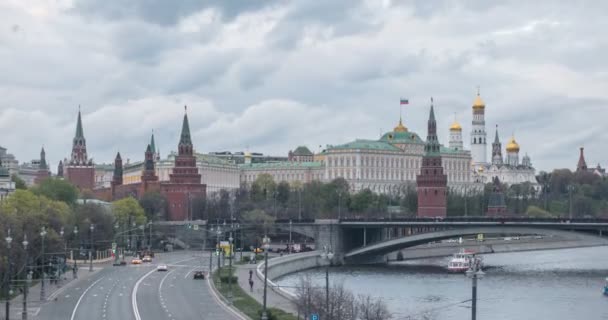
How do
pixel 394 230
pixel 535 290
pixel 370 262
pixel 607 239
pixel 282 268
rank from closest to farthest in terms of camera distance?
pixel 535 290 → pixel 282 268 → pixel 607 239 → pixel 370 262 → pixel 394 230

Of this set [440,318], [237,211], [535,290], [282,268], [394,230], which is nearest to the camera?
[440,318]

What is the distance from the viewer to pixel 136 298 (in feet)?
244

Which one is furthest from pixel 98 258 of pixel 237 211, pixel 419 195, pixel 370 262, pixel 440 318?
pixel 419 195

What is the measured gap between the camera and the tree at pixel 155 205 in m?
178

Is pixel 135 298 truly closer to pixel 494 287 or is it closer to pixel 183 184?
pixel 494 287

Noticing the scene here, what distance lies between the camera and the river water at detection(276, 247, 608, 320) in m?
81.4

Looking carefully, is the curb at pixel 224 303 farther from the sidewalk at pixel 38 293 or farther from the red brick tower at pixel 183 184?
the red brick tower at pixel 183 184

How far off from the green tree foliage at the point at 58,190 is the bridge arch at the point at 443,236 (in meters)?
34.6

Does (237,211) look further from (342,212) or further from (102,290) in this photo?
(102,290)

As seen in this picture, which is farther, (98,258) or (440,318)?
(98,258)

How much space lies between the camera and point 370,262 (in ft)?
463

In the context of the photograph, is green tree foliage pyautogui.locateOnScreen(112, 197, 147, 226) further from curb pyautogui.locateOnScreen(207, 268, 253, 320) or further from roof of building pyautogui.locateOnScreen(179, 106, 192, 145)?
curb pyautogui.locateOnScreen(207, 268, 253, 320)

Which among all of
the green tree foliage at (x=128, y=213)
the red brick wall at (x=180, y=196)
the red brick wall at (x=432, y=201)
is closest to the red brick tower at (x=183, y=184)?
the red brick wall at (x=180, y=196)

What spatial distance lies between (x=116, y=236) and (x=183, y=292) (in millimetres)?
52506
